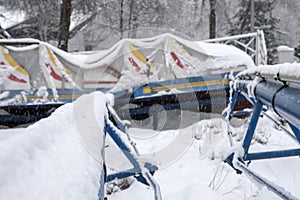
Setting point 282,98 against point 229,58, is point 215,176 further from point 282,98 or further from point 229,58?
point 229,58

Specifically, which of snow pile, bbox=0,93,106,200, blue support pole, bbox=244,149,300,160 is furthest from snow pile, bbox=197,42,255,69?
snow pile, bbox=0,93,106,200

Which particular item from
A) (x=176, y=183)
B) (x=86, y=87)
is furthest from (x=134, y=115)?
(x=176, y=183)

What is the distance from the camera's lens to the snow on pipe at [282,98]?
3.96ft

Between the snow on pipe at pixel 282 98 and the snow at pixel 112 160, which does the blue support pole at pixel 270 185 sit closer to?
the snow at pixel 112 160

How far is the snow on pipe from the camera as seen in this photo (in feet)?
3.96

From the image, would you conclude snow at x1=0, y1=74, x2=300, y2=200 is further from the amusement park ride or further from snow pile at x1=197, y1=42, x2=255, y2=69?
snow pile at x1=197, y1=42, x2=255, y2=69

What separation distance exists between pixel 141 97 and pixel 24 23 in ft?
43.4

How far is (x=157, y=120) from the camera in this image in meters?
6.30

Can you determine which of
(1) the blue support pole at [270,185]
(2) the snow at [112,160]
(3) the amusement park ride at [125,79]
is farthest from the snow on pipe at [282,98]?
(3) the amusement park ride at [125,79]

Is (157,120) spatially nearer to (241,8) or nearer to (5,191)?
(5,191)

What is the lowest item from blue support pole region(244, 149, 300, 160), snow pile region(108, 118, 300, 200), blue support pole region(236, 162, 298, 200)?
snow pile region(108, 118, 300, 200)

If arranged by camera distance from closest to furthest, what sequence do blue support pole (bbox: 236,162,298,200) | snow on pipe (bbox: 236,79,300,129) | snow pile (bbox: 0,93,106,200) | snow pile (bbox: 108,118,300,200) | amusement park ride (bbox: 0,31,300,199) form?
snow pile (bbox: 0,93,106,200) < snow on pipe (bbox: 236,79,300,129) < blue support pole (bbox: 236,162,298,200) < snow pile (bbox: 108,118,300,200) < amusement park ride (bbox: 0,31,300,199)

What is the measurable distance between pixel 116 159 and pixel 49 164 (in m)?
2.97

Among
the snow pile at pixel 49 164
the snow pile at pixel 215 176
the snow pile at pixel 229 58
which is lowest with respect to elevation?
the snow pile at pixel 215 176
